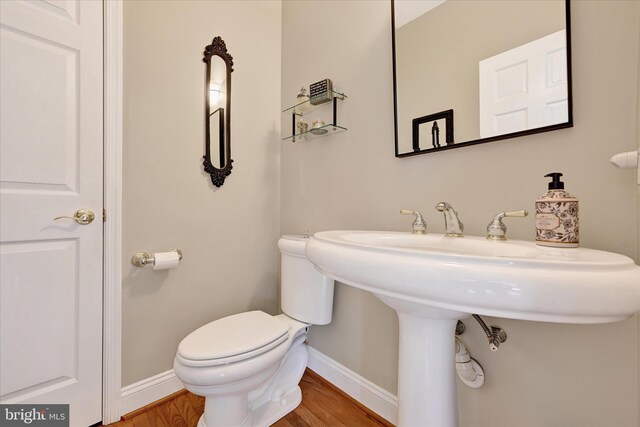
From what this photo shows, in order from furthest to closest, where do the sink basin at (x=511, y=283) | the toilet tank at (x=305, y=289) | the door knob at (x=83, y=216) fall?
the toilet tank at (x=305, y=289)
the door knob at (x=83, y=216)
the sink basin at (x=511, y=283)

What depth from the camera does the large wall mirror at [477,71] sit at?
79 cm

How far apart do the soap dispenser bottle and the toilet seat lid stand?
943 millimetres

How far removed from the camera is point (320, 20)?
149cm

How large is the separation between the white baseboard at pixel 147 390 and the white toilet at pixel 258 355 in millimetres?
334

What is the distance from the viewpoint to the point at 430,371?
0.71 metres

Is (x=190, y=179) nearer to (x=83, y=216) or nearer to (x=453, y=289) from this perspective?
(x=83, y=216)

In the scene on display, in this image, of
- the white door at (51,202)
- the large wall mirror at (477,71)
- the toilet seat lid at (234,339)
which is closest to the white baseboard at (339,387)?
the white door at (51,202)

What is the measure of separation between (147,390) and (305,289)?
86 cm

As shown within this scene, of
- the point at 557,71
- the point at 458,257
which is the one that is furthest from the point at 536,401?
the point at 557,71

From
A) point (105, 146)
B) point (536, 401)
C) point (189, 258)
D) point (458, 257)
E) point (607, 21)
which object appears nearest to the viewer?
point (458, 257)

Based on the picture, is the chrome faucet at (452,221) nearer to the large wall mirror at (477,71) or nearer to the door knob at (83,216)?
the large wall mirror at (477,71)

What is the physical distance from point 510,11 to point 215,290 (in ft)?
5.55

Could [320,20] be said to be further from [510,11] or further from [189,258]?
[189,258]

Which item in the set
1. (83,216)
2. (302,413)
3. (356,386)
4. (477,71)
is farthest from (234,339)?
(477,71)
